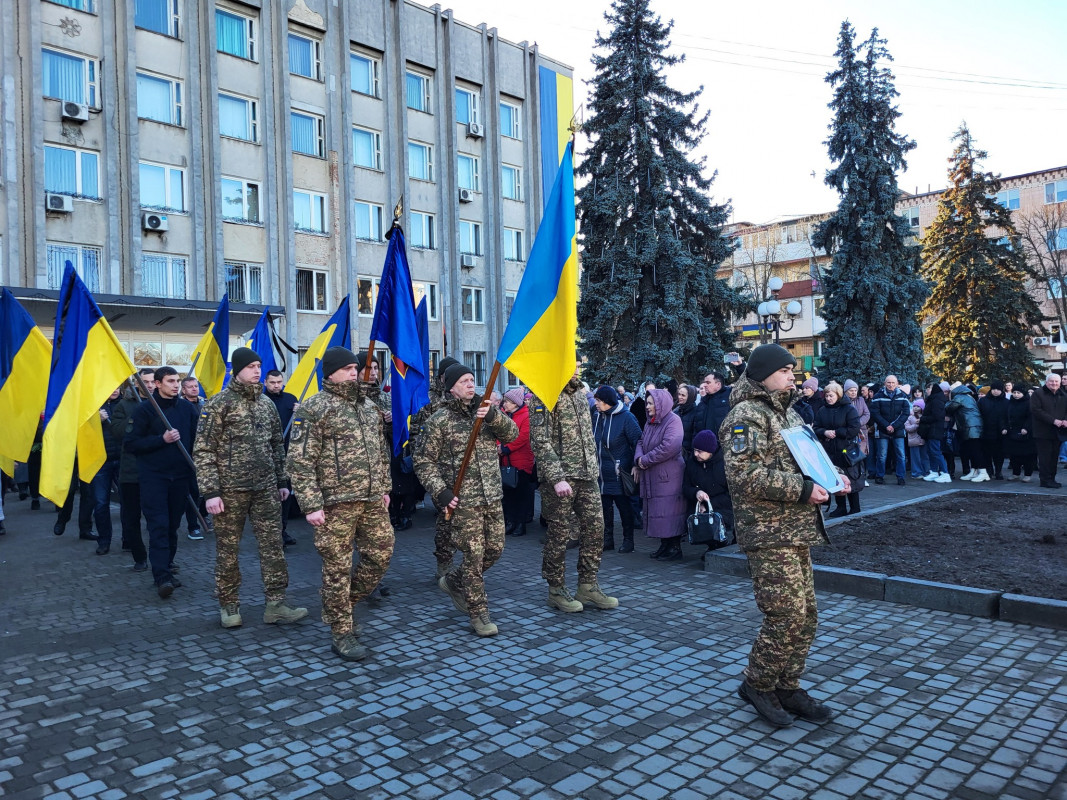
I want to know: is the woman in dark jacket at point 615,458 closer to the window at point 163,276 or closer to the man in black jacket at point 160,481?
the man in black jacket at point 160,481

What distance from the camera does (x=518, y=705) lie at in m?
4.76

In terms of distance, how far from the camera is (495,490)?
6.31 metres

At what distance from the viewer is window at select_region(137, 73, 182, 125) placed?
82.6 ft

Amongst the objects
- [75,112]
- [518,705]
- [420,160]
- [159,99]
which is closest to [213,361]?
[518,705]

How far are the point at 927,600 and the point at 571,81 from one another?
118ft

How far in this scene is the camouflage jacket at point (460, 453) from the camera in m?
6.20

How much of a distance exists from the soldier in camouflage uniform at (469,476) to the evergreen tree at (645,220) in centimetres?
1659

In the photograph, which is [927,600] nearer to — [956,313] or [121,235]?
[121,235]

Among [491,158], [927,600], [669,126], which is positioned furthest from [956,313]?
[927,600]

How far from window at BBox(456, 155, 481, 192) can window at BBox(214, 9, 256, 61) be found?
900 centimetres

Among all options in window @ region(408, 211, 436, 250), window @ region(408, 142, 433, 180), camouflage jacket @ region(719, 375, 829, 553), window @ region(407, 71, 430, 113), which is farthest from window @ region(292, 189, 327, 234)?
camouflage jacket @ region(719, 375, 829, 553)

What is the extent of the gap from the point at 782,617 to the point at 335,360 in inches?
139

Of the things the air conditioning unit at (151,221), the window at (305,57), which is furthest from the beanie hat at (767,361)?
the window at (305,57)

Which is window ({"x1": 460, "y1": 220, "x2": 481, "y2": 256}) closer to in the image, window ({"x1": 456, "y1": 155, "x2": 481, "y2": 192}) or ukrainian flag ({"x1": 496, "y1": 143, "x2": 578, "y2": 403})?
window ({"x1": 456, "y1": 155, "x2": 481, "y2": 192})
